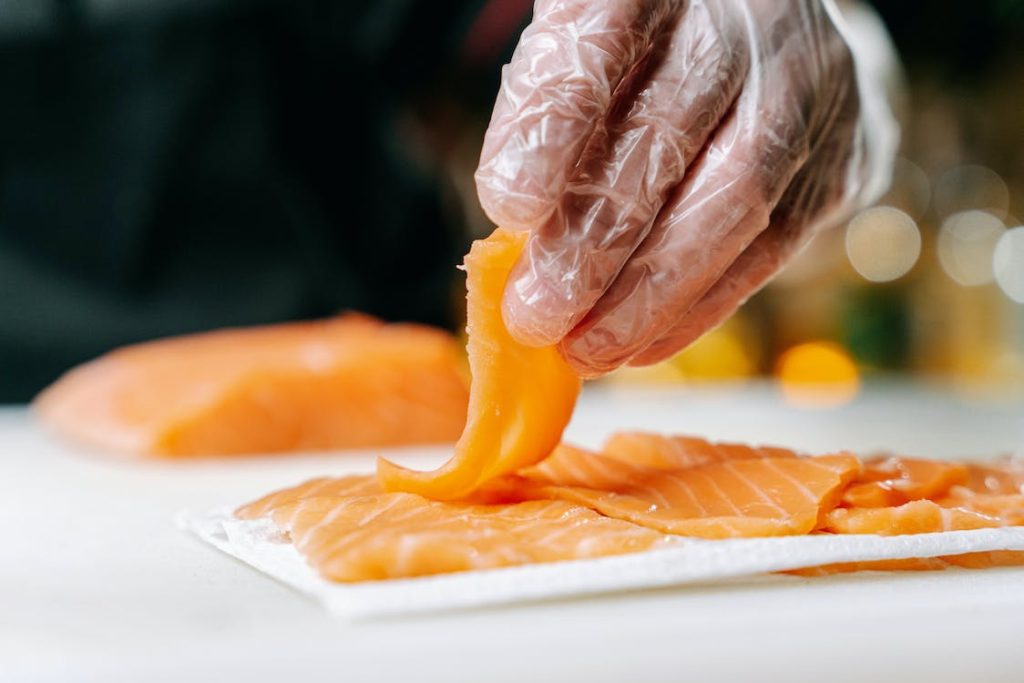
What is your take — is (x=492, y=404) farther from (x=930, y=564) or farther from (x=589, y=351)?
(x=930, y=564)

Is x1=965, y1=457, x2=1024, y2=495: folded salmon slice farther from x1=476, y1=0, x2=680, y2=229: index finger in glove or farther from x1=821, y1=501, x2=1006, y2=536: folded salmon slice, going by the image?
x1=476, y1=0, x2=680, y2=229: index finger in glove

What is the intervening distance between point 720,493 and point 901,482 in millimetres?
191

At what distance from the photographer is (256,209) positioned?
3064mm

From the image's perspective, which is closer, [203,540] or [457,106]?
[203,540]

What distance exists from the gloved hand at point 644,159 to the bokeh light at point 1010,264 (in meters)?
2.25

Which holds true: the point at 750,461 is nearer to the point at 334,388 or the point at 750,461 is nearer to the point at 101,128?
the point at 334,388

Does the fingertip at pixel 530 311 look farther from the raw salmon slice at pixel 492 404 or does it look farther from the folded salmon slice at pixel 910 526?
the folded salmon slice at pixel 910 526

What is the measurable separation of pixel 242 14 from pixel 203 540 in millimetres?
2081

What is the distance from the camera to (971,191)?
4.26 meters

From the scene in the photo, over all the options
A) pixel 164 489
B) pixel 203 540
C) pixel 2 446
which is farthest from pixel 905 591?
pixel 2 446

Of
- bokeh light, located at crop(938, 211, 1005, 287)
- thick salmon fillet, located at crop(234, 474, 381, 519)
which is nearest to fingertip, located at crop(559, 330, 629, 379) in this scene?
thick salmon fillet, located at crop(234, 474, 381, 519)

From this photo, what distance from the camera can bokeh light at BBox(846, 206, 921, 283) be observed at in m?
3.78

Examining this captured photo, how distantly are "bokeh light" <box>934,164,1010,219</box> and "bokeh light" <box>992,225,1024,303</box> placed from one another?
57 cm

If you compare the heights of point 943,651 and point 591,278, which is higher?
point 591,278
